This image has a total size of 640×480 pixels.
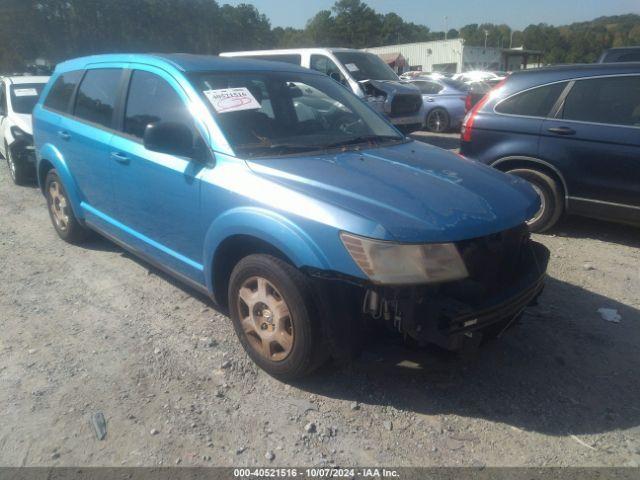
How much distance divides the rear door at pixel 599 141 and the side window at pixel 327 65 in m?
5.79

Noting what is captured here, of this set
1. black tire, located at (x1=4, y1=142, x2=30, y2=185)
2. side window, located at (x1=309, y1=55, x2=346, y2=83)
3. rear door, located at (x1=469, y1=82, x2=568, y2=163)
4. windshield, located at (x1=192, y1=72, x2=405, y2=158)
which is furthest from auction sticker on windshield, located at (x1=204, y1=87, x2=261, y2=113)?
side window, located at (x1=309, y1=55, x2=346, y2=83)

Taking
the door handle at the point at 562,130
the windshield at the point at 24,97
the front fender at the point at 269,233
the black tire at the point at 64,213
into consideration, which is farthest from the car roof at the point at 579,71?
the windshield at the point at 24,97

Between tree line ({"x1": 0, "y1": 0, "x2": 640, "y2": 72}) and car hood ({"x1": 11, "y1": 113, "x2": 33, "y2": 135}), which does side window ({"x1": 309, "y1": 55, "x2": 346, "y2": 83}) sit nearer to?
car hood ({"x1": 11, "y1": 113, "x2": 33, "y2": 135})

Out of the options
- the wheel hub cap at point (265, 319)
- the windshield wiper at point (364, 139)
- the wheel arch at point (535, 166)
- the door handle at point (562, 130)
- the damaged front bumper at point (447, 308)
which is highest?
the windshield wiper at point (364, 139)

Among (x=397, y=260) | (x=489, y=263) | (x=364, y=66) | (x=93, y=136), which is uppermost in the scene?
(x=364, y=66)

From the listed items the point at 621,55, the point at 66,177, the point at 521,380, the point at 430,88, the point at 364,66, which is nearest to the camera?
the point at 521,380

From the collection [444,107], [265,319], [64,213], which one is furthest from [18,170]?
[444,107]

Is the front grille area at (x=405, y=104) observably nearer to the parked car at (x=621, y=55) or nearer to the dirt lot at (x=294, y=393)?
the parked car at (x=621, y=55)

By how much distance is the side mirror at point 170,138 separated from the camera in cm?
310

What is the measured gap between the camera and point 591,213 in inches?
205

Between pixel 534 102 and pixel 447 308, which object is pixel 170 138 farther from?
pixel 534 102

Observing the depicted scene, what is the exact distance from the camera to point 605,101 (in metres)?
5.15

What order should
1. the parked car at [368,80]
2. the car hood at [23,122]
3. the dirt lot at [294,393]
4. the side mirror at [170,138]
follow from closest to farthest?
the dirt lot at [294,393] < the side mirror at [170,138] < the car hood at [23,122] < the parked car at [368,80]

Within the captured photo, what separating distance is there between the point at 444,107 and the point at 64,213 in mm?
11072
